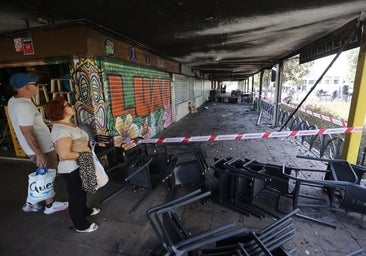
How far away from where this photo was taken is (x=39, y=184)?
99.9 inches

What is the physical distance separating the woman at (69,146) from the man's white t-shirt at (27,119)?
0.64 meters

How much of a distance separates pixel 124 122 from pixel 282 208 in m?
3.80

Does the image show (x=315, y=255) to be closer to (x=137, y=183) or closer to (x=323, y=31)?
(x=137, y=183)

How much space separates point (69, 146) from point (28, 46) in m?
3.26

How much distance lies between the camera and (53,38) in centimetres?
374

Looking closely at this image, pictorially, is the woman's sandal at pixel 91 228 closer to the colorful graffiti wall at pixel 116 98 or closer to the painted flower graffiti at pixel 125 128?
the colorful graffiti wall at pixel 116 98

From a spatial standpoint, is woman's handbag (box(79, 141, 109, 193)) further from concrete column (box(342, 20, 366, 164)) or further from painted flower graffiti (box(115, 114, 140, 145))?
concrete column (box(342, 20, 366, 164))

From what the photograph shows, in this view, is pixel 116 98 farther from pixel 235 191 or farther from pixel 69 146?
pixel 235 191

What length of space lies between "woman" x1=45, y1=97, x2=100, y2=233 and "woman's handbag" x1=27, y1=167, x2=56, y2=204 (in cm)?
60

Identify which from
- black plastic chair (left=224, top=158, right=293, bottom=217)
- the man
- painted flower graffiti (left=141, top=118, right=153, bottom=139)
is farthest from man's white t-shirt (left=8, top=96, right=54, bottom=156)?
painted flower graffiti (left=141, top=118, right=153, bottom=139)

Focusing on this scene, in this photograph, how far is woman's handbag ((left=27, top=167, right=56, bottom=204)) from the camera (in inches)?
99.6

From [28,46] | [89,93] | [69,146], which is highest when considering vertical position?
[28,46]

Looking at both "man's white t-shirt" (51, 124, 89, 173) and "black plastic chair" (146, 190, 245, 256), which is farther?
"man's white t-shirt" (51, 124, 89, 173)

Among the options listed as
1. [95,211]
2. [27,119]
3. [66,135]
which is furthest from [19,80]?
[95,211]
